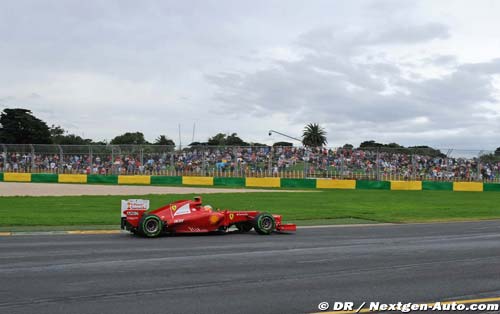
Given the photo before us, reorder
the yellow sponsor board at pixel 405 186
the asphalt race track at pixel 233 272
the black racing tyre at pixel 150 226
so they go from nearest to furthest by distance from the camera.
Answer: the asphalt race track at pixel 233 272
the black racing tyre at pixel 150 226
the yellow sponsor board at pixel 405 186

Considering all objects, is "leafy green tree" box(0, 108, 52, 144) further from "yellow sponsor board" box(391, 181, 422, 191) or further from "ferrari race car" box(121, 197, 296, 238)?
"ferrari race car" box(121, 197, 296, 238)

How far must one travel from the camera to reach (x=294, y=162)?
116ft

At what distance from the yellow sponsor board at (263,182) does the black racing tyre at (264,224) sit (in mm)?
21058

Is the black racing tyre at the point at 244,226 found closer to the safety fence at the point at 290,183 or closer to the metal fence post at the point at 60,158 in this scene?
the safety fence at the point at 290,183

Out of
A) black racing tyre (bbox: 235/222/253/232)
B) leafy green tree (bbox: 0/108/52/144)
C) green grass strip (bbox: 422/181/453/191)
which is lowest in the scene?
black racing tyre (bbox: 235/222/253/232)

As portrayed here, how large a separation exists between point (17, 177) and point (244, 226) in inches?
1055

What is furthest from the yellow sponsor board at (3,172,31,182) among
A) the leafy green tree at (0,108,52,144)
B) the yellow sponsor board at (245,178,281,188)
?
the leafy green tree at (0,108,52,144)

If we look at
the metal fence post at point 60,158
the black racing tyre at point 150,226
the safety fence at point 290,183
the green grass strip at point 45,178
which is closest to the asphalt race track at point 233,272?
the black racing tyre at point 150,226

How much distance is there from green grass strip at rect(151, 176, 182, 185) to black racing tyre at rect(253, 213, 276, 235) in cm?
2197

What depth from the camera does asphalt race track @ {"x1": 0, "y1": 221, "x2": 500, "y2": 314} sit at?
6.68 metres

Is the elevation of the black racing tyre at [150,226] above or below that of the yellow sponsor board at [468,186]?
below

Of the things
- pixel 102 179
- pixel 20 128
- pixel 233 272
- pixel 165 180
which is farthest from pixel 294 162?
pixel 20 128

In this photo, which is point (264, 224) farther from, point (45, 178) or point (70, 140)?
point (70, 140)

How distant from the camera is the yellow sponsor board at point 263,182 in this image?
35312 millimetres
